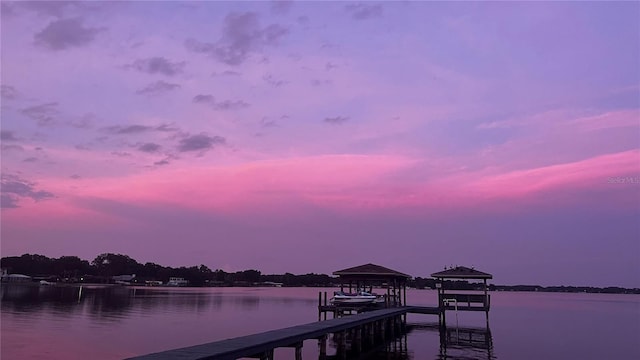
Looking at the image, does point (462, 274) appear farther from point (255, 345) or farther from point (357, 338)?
point (255, 345)

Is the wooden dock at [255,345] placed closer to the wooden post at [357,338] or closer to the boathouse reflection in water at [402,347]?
the boathouse reflection in water at [402,347]

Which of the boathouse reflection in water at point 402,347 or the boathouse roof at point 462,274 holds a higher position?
the boathouse roof at point 462,274

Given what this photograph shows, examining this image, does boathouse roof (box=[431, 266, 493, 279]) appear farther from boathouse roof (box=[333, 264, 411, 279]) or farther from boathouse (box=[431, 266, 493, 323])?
boathouse roof (box=[333, 264, 411, 279])

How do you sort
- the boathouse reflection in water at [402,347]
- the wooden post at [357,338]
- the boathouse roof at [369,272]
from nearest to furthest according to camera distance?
1. the boathouse reflection in water at [402,347]
2. the wooden post at [357,338]
3. the boathouse roof at [369,272]

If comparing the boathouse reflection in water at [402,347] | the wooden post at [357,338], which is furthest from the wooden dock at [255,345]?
the wooden post at [357,338]

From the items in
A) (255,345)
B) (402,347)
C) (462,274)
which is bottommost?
(402,347)


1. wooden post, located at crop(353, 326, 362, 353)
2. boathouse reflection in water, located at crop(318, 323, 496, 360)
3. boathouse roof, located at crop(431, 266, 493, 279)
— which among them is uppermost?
boathouse roof, located at crop(431, 266, 493, 279)

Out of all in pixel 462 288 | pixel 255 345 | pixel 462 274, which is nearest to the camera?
pixel 255 345

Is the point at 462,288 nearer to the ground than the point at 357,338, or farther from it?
farther from it

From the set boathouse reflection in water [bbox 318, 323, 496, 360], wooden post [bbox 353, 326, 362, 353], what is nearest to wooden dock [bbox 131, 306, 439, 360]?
boathouse reflection in water [bbox 318, 323, 496, 360]

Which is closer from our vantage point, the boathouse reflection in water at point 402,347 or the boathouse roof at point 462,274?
the boathouse reflection in water at point 402,347

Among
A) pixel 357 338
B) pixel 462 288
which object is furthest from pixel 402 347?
pixel 462 288

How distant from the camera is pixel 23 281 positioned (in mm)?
158750

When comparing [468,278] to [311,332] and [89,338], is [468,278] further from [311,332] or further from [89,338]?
[89,338]
